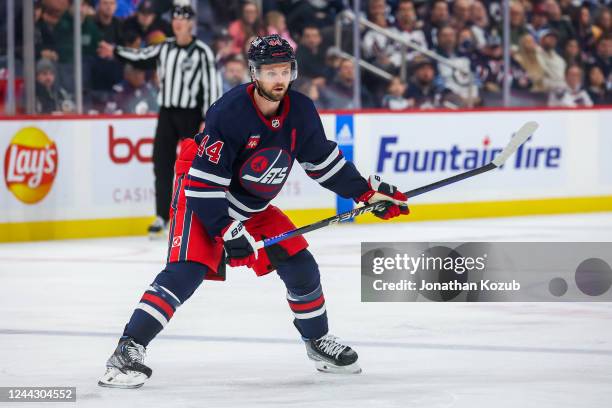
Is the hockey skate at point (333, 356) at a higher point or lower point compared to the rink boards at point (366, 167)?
lower

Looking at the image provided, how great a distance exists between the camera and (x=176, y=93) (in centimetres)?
811

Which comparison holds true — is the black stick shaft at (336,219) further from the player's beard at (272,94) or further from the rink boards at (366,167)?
the rink boards at (366,167)

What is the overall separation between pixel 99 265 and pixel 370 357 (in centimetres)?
296

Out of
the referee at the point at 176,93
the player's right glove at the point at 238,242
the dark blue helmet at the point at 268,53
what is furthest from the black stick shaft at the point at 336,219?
the referee at the point at 176,93

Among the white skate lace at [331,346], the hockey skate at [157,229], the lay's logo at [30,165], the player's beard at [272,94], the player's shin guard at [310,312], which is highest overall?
the player's beard at [272,94]

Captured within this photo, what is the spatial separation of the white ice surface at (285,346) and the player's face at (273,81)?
80 centimetres

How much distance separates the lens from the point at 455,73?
10.6 m

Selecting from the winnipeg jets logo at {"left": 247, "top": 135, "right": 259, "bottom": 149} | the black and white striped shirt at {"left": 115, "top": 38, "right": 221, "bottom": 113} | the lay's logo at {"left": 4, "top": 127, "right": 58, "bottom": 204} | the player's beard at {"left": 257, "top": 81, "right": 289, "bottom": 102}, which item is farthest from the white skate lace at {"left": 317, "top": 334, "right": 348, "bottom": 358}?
the lay's logo at {"left": 4, "top": 127, "right": 58, "bottom": 204}

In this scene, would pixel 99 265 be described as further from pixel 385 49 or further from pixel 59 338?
pixel 385 49

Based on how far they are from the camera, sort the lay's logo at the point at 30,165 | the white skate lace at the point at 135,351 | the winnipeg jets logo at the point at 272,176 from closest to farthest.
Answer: the white skate lace at the point at 135,351 < the winnipeg jets logo at the point at 272,176 < the lay's logo at the point at 30,165

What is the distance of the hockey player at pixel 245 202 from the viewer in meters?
3.65

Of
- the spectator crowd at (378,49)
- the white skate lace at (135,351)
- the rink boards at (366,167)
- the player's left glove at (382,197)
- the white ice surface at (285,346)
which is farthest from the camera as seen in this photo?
the spectator crowd at (378,49)

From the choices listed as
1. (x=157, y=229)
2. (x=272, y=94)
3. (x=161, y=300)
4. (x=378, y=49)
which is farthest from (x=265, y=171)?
(x=378, y=49)

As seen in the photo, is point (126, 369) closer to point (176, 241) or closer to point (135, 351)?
point (135, 351)
